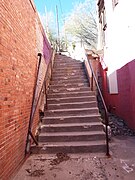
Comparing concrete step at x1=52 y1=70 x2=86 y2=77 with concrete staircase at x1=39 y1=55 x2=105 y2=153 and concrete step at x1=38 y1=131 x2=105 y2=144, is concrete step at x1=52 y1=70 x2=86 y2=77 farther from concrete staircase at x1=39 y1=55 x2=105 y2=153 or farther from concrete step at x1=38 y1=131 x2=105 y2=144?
concrete step at x1=38 y1=131 x2=105 y2=144

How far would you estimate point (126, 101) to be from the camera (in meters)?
6.58

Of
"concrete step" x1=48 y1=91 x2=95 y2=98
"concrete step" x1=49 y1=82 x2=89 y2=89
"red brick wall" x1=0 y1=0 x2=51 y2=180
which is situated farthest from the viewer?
"concrete step" x1=49 y1=82 x2=89 y2=89

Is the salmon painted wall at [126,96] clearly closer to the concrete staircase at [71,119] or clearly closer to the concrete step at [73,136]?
the concrete staircase at [71,119]

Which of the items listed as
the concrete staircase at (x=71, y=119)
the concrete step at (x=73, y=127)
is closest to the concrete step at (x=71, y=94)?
the concrete staircase at (x=71, y=119)

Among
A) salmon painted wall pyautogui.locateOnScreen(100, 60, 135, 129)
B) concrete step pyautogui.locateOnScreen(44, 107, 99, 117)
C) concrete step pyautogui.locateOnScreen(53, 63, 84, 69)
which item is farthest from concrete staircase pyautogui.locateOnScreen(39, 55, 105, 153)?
salmon painted wall pyautogui.locateOnScreen(100, 60, 135, 129)

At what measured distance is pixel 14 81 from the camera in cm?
345

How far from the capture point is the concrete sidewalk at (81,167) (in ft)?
10.5

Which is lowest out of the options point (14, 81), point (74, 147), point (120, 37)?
point (74, 147)

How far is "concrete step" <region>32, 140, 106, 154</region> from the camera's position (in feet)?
13.8

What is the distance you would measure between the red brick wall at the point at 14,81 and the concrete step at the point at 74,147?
0.55 metres

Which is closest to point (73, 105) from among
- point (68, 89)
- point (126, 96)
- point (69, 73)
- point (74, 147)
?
point (68, 89)

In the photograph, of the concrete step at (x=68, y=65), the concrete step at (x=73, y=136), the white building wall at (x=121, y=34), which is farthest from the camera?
the concrete step at (x=68, y=65)

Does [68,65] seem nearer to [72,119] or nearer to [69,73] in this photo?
[69,73]

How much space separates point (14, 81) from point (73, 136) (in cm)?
198
